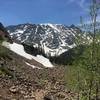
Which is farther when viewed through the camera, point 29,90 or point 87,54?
point 29,90

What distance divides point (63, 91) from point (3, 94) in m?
19.6

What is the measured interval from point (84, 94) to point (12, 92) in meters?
12.9

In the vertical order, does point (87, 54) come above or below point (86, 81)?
above

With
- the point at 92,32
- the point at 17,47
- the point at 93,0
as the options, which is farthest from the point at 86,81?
the point at 17,47

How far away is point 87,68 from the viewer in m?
40.4

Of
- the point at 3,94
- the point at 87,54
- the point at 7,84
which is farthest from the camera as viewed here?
the point at 7,84

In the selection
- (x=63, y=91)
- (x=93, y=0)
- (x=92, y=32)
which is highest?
(x=93, y=0)

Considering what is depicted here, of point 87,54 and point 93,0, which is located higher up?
point 93,0

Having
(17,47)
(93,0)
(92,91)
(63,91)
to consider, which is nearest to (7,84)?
(63,91)

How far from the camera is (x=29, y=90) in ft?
201

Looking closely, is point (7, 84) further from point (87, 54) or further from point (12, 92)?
point (87, 54)

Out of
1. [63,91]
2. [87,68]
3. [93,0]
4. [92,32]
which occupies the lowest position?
[63,91]

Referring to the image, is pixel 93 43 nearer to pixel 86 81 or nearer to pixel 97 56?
pixel 97 56

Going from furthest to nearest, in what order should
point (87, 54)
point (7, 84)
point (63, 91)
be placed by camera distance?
point (63, 91) < point (7, 84) < point (87, 54)
